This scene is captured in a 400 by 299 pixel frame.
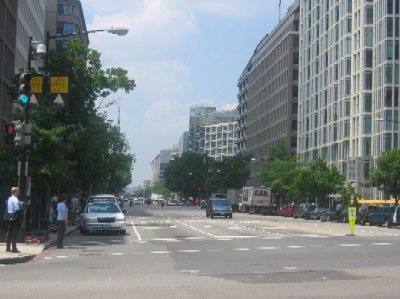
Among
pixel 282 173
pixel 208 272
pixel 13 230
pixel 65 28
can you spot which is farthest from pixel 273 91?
pixel 208 272

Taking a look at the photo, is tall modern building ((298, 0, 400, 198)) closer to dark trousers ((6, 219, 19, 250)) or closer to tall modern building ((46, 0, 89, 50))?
tall modern building ((46, 0, 89, 50))

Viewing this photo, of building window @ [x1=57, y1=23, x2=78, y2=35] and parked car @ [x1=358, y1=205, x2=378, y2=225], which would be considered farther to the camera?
building window @ [x1=57, y1=23, x2=78, y2=35]

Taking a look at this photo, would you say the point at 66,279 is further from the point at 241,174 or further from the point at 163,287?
the point at 241,174

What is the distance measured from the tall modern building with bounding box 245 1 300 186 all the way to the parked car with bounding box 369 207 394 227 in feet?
252

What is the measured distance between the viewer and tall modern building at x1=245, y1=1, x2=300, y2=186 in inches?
5157

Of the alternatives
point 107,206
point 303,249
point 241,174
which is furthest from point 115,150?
point 241,174

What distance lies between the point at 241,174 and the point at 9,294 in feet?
451

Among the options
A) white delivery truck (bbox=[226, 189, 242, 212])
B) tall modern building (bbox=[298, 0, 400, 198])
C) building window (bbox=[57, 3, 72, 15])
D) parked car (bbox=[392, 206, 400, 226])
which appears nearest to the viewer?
parked car (bbox=[392, 206, 400, 226])

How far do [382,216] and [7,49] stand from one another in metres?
29.6

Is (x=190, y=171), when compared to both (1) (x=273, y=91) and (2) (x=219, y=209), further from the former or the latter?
(2) (x=219, y=209)

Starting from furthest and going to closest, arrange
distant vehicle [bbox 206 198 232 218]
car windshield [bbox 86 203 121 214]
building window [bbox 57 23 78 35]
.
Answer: building window [bbox 57 23 78 35], distant vehicle [bbox 206 198 232 218], car windshield [bbox 86 203 121 214]

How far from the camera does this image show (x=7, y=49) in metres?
54.0

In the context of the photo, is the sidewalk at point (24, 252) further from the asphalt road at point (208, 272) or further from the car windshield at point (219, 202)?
the car windshield at point (219, 202)

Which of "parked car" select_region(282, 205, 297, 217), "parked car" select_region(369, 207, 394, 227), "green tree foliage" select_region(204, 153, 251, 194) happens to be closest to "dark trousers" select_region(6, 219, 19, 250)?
"parked car" select_region(369, 207, 394, 227)
